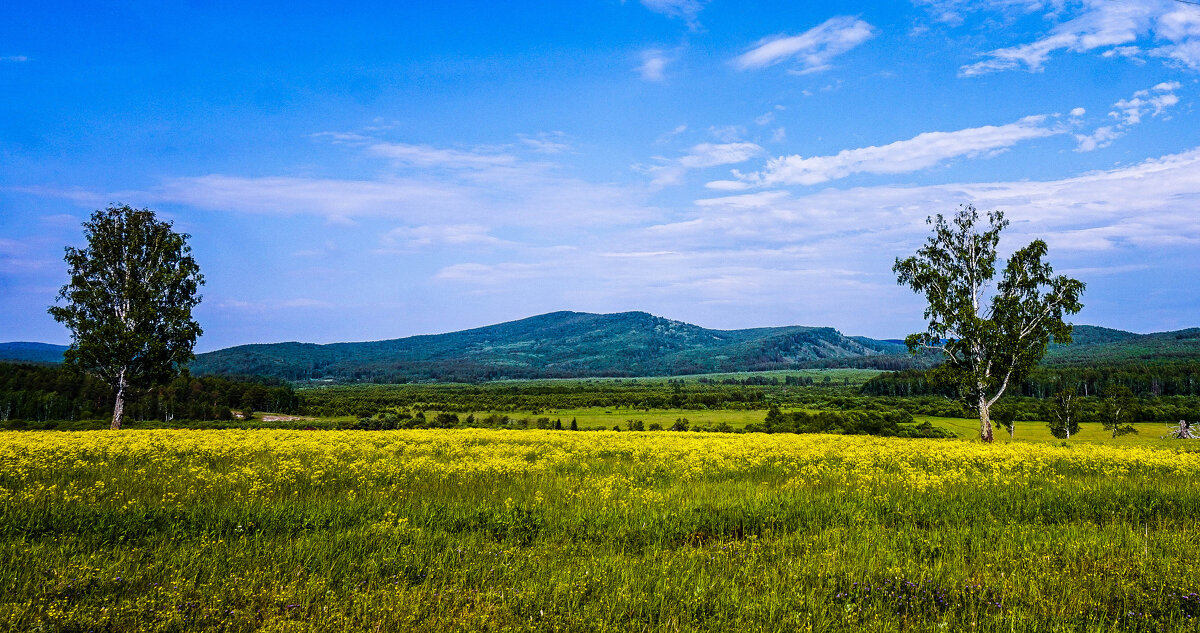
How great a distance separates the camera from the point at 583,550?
26.1 ft

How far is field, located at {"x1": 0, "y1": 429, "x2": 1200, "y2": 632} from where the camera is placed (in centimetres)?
574

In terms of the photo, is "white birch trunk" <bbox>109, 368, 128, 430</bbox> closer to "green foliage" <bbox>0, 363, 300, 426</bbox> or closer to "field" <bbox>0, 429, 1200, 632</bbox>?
"field" <bbox>0, 429, 1200, 632</bbox>

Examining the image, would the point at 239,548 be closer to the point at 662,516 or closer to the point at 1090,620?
the point at 662,516

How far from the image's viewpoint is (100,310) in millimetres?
39406

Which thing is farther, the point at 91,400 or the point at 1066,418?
the point at 91,400

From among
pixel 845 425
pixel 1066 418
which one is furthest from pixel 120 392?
Result: pixel 1066 418

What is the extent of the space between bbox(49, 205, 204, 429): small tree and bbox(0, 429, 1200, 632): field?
2921cm

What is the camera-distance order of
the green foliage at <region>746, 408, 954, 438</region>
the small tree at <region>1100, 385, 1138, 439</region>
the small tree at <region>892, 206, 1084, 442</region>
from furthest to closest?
the small tree at <region>1100, 385, 1138, 439</region> → the green foliage at <region>746, 408, 954, 438</region> → the small tree at <region>892, 206, 1084, 442</region>

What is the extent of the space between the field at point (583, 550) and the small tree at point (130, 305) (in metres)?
29.2

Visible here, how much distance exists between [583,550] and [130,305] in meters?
44.3

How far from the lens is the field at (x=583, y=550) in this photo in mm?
5742

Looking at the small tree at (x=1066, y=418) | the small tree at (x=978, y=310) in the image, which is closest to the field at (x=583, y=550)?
the small tree at (x=978, y=310)

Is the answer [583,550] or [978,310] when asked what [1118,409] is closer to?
[978,310]

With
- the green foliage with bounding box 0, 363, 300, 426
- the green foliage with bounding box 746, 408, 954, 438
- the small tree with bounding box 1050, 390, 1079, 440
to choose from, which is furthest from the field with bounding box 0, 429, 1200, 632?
the green foliage with bounding box 0, 363, 300, 426
